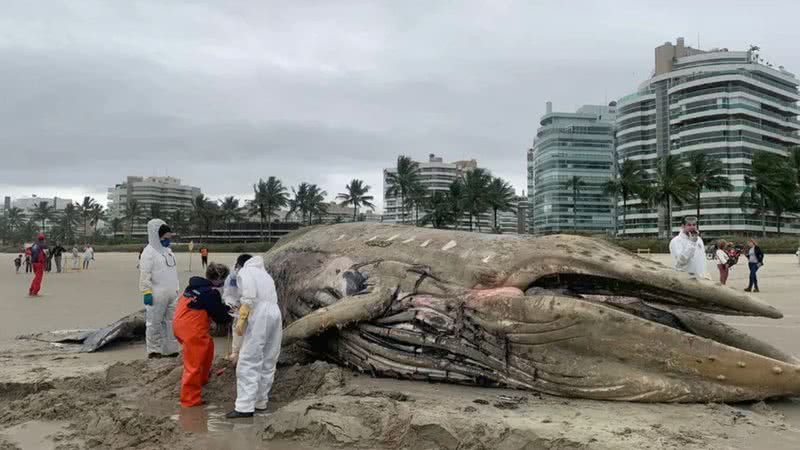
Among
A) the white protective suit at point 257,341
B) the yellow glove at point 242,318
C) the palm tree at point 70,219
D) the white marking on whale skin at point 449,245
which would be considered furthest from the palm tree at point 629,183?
the palm tree at point 70,219

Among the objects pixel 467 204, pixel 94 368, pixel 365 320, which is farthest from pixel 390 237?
pixel 467 204

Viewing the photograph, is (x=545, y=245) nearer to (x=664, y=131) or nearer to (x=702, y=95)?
(x=702, y=95)

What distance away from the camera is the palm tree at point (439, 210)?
91.2m

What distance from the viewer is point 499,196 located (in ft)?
303

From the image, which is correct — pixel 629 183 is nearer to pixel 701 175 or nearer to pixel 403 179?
pixel 701 175

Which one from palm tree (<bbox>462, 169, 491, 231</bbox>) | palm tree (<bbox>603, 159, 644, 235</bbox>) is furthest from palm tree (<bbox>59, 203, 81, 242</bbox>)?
palm tree (<bbox>603, 159, 644, 235</bbox>)

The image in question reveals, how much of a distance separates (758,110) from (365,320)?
109957 mm

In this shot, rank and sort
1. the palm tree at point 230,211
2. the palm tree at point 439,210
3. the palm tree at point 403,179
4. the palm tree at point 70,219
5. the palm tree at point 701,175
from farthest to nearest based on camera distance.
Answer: the palm tree at point 70,219
the palm tree at point 230,211
the palm tree at point 403,179
the palm tree at point 439,210
the palm tree at point 701,175

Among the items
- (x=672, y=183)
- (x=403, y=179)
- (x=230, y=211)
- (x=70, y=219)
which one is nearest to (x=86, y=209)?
(x=70, y=219)

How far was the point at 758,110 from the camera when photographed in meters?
97.8

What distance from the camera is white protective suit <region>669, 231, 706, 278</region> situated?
29.6ft

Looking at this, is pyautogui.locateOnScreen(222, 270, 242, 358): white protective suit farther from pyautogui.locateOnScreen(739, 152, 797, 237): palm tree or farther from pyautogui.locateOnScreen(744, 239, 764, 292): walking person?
pyautogui.locateOnScreen(739, 152, 797, 237): palm tree

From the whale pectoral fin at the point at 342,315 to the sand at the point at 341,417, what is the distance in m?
0.41

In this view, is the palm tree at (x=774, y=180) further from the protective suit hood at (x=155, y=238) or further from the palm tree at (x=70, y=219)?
the palm tree at (x=70, y=219)
